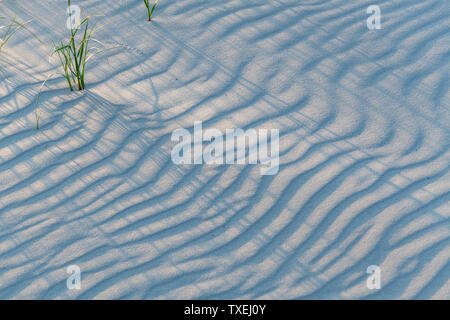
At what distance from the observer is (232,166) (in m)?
3.75

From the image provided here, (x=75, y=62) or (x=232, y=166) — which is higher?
(x=75, y=62)

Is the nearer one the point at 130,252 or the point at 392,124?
the point at 130,252

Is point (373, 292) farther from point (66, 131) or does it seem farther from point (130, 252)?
point (66, 131)

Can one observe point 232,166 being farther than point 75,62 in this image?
No

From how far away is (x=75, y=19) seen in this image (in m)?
4.76

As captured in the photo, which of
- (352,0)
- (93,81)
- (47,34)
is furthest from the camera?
(352,0)

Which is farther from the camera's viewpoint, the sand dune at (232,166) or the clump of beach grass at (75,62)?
the clump of beach grass at (75,62)

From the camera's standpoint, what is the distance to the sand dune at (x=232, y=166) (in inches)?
127

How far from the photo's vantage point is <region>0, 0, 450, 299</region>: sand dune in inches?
127

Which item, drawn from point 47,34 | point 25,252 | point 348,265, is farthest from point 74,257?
point 47,34

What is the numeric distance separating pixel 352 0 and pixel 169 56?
170cm

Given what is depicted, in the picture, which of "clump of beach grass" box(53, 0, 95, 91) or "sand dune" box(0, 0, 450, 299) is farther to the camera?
"clump of beach grass" box(53, 0, 95, 91)
